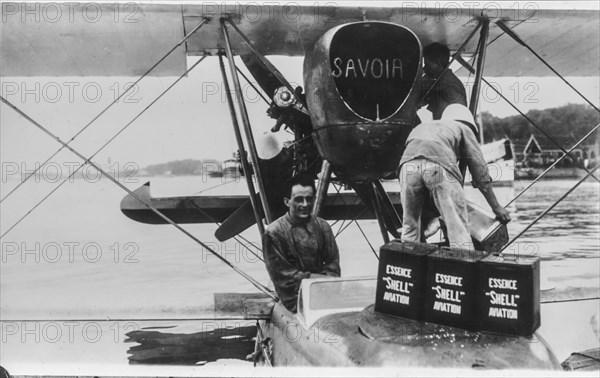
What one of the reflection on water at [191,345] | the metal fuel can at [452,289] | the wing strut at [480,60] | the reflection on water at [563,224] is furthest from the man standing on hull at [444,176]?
the reflection on water at [563,224]

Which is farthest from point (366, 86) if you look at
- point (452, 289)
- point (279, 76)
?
point (452, 289)

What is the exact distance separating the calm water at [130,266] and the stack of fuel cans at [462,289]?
2.16 metres

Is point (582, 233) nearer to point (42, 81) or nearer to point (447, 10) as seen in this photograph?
point (447, 10)

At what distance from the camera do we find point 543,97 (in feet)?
17.1

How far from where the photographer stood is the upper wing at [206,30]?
3.78 metres

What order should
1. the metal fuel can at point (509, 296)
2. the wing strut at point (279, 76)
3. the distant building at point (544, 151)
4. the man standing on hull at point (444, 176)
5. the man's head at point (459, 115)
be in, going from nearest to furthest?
the metal fuel can at point (509, 296)
the man standing on hull at point (444, 176)
the man's head at point (459, 115)
the wing strut at point (279, 76)
the distant building at point (544, 151)

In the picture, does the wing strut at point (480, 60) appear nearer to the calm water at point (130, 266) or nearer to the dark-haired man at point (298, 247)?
the dark-haired man at point (298, 247)

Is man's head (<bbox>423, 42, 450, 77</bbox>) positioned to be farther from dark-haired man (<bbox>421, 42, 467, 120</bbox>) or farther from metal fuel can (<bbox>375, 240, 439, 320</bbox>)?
metal fuel can (<bbox>375, 240, 439, 320</bbox>)

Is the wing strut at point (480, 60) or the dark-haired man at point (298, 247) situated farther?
the wing strut at point (480, 60)

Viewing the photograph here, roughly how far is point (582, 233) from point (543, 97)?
5.64 meters

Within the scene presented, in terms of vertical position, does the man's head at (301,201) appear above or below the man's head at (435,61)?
below

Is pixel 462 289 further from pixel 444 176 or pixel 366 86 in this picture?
pixel 366 86

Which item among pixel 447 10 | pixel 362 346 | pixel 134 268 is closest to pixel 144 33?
pixel 447 10

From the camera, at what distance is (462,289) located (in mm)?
2141
